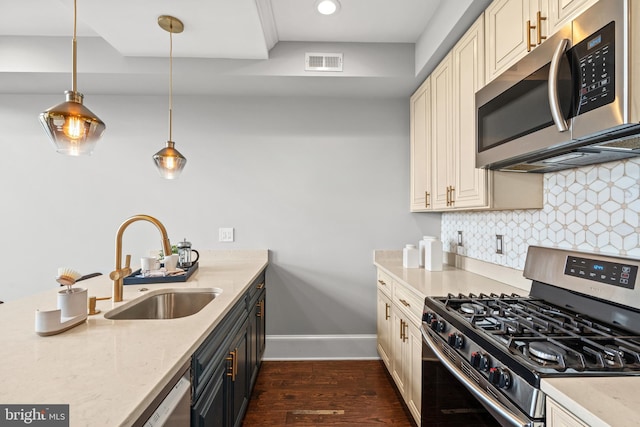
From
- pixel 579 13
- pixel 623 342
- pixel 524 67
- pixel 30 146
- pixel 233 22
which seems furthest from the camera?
pixel 30 146

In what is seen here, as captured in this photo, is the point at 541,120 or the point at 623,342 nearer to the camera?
the point at 623,342

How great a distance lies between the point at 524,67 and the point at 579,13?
0.71 ft

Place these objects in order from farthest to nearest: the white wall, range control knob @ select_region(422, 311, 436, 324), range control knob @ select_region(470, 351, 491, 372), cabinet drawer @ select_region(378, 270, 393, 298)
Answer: the white wall → cabinet drawer @ select_region(378, 270, 393, 298) → range control knob @ select_region(422, 311, 436, 324) → range control knob @ select_region(470, 351, 491, 372)

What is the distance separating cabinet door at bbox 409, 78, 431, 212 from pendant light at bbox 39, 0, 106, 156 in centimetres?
209

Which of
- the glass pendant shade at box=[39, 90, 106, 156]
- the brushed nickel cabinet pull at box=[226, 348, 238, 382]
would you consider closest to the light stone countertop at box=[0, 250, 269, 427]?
the brushed nickel cabinet pull at box=[226, 348, 238, 382]

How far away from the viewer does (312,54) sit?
2443 millimetres

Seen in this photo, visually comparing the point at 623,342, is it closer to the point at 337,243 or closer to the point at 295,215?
the point at 337,243

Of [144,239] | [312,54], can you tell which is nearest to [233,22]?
[312,54]

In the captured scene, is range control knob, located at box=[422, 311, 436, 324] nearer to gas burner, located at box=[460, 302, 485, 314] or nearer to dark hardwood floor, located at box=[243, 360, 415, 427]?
gas burner, located at box=[460, 302, 485, 314]

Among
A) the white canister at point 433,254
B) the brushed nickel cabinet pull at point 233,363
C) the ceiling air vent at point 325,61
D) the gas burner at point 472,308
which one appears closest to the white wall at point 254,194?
the ceiling air vent at point 325,61

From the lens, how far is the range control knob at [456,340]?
1.16m

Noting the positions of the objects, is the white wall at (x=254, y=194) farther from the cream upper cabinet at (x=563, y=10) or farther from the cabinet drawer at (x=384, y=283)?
the cream upper cabinet at (x=563, y=10)

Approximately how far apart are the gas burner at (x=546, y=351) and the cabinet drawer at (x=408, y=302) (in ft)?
2.52

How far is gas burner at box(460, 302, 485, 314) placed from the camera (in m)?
1.30
